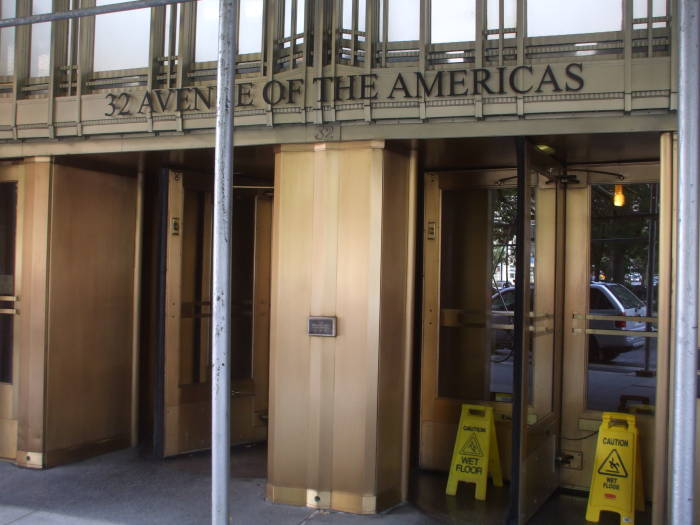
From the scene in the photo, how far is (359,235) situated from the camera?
5426 mm

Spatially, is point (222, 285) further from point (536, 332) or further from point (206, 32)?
point (206, 32)

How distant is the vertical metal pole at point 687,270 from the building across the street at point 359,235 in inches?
73.2

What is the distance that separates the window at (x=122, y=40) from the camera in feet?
20.6

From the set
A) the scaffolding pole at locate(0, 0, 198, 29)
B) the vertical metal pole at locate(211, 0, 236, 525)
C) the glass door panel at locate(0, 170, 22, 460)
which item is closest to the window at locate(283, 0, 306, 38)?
the scaffolding pole at locate(0, 0, 198, 29)

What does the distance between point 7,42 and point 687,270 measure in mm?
6217

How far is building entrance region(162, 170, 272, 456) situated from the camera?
269 inches

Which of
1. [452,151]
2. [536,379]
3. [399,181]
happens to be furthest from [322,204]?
[536,379]

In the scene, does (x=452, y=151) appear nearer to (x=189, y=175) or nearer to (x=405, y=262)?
(x=405, y=262)

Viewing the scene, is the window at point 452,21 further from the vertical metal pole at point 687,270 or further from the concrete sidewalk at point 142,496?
the concrete sidewalk at point 142,496

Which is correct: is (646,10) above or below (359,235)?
above

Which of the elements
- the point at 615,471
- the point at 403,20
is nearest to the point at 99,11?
the point at 403,20

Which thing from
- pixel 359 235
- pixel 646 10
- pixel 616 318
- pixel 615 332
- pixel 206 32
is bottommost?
pixel 615 332

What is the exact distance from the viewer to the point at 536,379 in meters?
5.96

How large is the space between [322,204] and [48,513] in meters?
3.02
